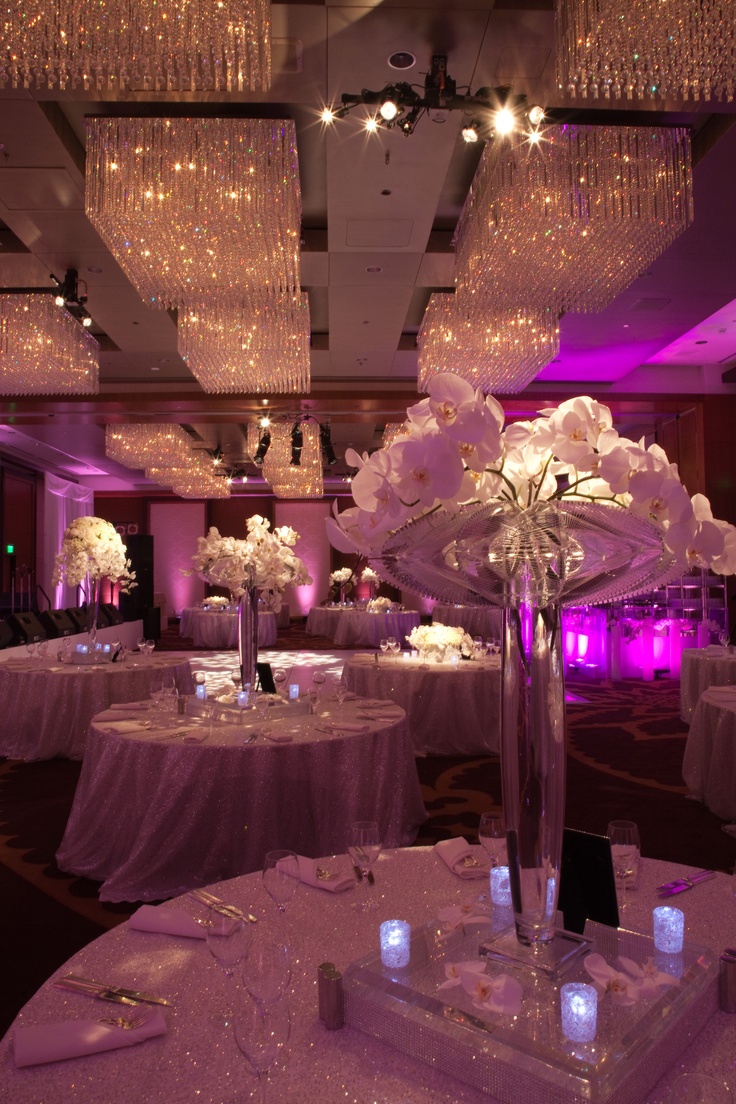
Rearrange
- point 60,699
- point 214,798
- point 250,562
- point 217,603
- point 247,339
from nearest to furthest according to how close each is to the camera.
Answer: point 214,798
point 250,562
point 247,339
point 60,699
point 217,603

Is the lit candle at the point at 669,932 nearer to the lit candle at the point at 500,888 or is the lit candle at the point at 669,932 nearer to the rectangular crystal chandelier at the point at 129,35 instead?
the lit candle at the point at 500,888

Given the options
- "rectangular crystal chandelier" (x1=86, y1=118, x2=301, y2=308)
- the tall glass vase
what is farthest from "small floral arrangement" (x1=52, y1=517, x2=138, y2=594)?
"rectangular crystal chandelier" (x1=86, y1=118, x2=301, y2=308)

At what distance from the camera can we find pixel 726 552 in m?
1.35

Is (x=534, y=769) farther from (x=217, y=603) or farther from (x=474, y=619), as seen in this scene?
(x=217, y=603)

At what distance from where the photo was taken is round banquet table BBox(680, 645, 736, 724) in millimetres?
6598

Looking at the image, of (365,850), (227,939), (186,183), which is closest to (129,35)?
(186,183)

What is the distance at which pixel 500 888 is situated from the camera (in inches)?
59.3

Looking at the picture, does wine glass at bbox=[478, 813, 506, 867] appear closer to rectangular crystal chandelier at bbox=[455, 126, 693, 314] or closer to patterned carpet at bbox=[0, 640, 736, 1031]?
patterned carpet at bbox=[0, 640, 736, 1031]

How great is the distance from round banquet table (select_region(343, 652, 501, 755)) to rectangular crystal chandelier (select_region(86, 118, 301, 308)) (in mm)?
3536

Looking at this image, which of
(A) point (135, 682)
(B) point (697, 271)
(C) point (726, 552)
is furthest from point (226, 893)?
(B) point (697, 271)

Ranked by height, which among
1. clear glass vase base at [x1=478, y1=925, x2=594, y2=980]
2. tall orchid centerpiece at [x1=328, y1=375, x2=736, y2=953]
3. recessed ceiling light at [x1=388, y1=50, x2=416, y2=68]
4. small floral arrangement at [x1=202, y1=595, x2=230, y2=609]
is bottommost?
clear glass vase base at [x1=478, y1=925, x2=594, y2=980]

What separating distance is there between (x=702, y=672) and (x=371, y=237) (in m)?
4.47

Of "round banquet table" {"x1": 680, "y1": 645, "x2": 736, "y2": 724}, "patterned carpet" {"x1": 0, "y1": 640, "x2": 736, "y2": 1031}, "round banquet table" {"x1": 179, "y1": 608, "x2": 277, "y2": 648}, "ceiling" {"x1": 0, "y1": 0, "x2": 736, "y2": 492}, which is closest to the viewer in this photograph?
"patterned carpet" {"x1": 0, "y1": 640, "x2": 736, "y2": 1031}

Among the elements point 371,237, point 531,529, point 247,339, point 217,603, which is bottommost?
point 217,603
